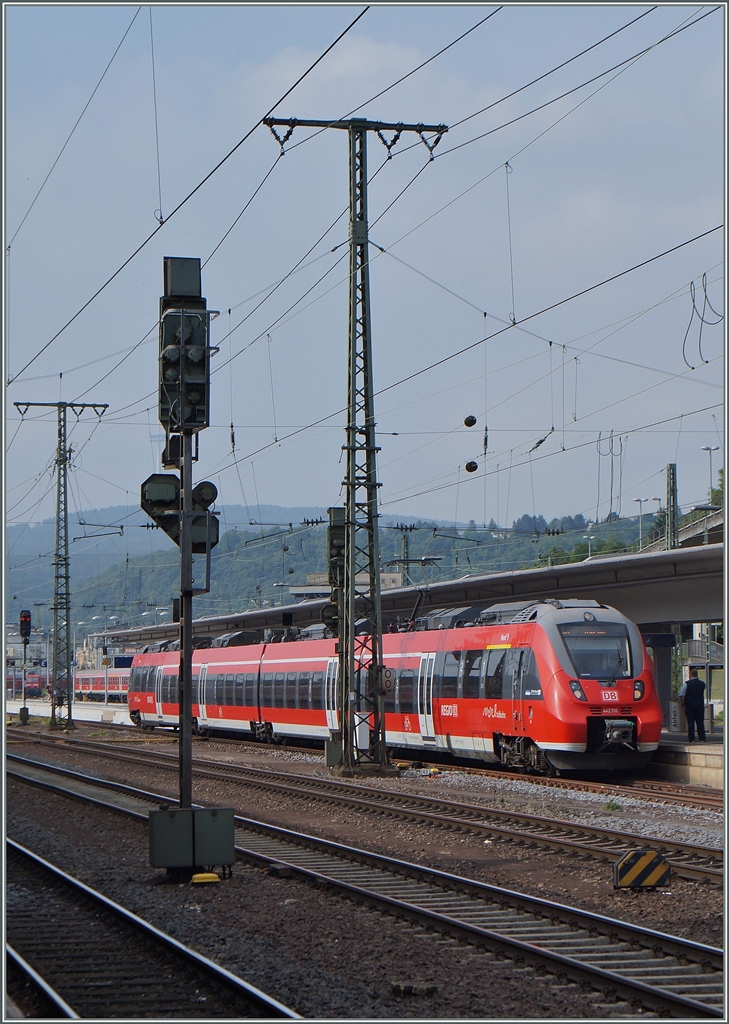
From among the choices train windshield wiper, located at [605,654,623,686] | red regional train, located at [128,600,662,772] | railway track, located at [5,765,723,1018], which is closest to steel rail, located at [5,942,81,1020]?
railway track, located at [5,765,723,1018]

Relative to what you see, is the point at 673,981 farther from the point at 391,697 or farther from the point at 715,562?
the point at 715,562

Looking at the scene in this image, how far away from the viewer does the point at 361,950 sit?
355 inches

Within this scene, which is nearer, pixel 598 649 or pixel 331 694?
pixel 598 649

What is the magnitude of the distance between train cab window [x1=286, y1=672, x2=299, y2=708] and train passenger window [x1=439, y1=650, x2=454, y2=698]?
976 centimetres

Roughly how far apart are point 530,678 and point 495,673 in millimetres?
1475

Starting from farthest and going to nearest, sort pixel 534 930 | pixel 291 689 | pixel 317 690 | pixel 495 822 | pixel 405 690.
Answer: pixel 291 689, pixel 317 690, pixel 405 690, pixel 495 822, pixel 534 930

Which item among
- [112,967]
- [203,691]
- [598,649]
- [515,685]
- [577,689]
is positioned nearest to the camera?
[112,967]

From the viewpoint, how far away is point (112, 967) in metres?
8.66

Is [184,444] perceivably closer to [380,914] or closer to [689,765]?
[380,914]

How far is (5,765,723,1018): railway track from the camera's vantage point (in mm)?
7805

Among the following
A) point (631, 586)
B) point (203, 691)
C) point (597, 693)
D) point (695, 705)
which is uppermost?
point (631, 586)

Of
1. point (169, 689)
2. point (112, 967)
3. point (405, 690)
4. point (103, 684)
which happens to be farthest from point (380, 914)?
point (103, 684)

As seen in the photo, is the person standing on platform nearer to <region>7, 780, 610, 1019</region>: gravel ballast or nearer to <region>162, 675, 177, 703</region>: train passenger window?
<region>7, 780, 610, 1019</region>: gravel ballast

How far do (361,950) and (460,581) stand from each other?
3311 centimetres
